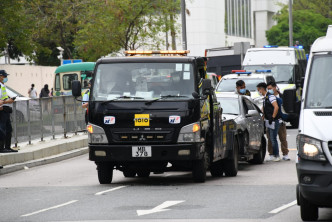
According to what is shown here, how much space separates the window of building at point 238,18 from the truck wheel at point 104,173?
74230 millimetres

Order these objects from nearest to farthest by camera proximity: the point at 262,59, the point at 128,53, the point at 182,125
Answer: the point at 182,125
the point at 128,53
the point at 262,59

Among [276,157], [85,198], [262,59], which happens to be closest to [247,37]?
[262,59]

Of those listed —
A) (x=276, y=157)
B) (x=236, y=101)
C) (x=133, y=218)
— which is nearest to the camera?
(x=133, y=218)

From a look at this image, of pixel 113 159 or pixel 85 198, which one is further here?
pixel 113 159

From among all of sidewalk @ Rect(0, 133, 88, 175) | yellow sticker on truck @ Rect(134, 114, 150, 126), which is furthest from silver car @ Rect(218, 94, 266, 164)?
sidewalk @ Rect(0, 133, 88, 175)

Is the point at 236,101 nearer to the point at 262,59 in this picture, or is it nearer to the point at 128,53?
the point at 128,53

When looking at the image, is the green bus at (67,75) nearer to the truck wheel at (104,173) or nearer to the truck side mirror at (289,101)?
the truck wheel at (104,173)

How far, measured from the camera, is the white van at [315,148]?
32.1 ft

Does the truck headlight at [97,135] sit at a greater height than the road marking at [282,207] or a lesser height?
greater

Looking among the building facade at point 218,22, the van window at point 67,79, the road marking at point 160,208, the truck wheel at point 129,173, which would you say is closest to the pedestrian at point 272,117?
the truck wheel at point 129,173

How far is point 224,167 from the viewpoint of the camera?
16.9m

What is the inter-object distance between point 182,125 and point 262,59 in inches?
841

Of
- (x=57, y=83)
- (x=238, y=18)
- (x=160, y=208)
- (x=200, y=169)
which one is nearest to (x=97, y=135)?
(x=200, y=169)

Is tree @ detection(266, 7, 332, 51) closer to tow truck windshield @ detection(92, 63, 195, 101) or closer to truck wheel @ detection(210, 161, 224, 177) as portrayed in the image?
truck wheel @ detection(210, 161, 224, 177)
